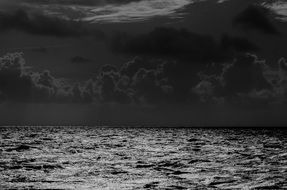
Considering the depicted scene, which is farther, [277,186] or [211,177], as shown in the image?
[211,177]

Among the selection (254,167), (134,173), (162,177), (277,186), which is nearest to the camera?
(277,186)

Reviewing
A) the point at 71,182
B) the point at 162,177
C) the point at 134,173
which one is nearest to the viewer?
the point at 71,182

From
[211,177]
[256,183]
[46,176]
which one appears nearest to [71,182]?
[46,176]

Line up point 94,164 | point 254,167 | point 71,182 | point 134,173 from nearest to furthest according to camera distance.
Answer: point 71,182, point 134,173, point 254,167, point 94,164

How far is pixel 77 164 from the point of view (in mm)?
61906

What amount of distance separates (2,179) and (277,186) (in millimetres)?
25420

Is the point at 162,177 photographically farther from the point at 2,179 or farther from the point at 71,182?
the point at 2,179

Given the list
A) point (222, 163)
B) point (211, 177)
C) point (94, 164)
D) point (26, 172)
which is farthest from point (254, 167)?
point (26, 172)

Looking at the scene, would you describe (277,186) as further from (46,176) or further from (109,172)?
(46,176)

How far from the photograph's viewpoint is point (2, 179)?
4606cm

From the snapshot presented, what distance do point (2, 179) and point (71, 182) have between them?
23.4 ft

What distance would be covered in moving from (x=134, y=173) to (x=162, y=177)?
4.78 metres

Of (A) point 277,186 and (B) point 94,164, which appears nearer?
(A) point 277,186

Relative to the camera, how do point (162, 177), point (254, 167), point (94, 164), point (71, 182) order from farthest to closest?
point (94, 164), point (254, 167), point (162, 177), point (71, 182)
